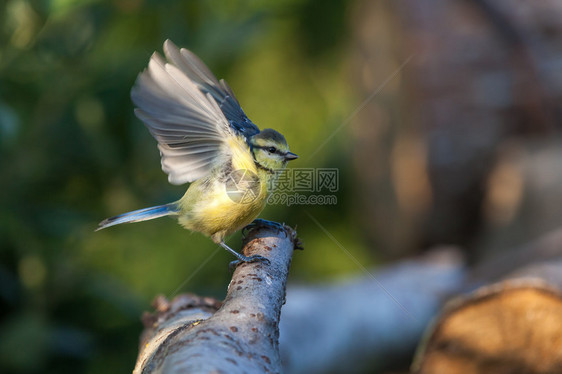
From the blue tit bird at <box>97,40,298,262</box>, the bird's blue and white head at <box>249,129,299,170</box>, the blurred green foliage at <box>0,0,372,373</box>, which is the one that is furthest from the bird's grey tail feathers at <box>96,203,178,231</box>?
the blurred green foliage at <box>0,0,372,373</box>

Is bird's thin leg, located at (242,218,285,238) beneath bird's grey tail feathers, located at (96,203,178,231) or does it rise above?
beneath

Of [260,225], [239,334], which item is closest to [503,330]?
[260,225]

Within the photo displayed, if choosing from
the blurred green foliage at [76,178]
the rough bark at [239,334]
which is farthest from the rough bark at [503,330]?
the blurred green foliage at [76,178]

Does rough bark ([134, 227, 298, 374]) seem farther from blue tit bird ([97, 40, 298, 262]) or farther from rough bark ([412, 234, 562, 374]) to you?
rough bark ([412, 234, 562, 374])

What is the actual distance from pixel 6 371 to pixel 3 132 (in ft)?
2.95

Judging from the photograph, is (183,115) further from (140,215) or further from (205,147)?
(140,215)

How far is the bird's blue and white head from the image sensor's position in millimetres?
1450

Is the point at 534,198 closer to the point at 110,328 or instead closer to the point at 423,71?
the point at 423,71

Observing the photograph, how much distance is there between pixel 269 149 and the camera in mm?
1464

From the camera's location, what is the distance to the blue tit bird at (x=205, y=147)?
1.33m

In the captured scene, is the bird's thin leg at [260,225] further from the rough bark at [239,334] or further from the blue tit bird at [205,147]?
the rough bark at [239,334]

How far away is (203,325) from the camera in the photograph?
889mm

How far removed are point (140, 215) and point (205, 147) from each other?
228 millimetres

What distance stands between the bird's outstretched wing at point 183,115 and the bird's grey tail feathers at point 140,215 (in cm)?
15
